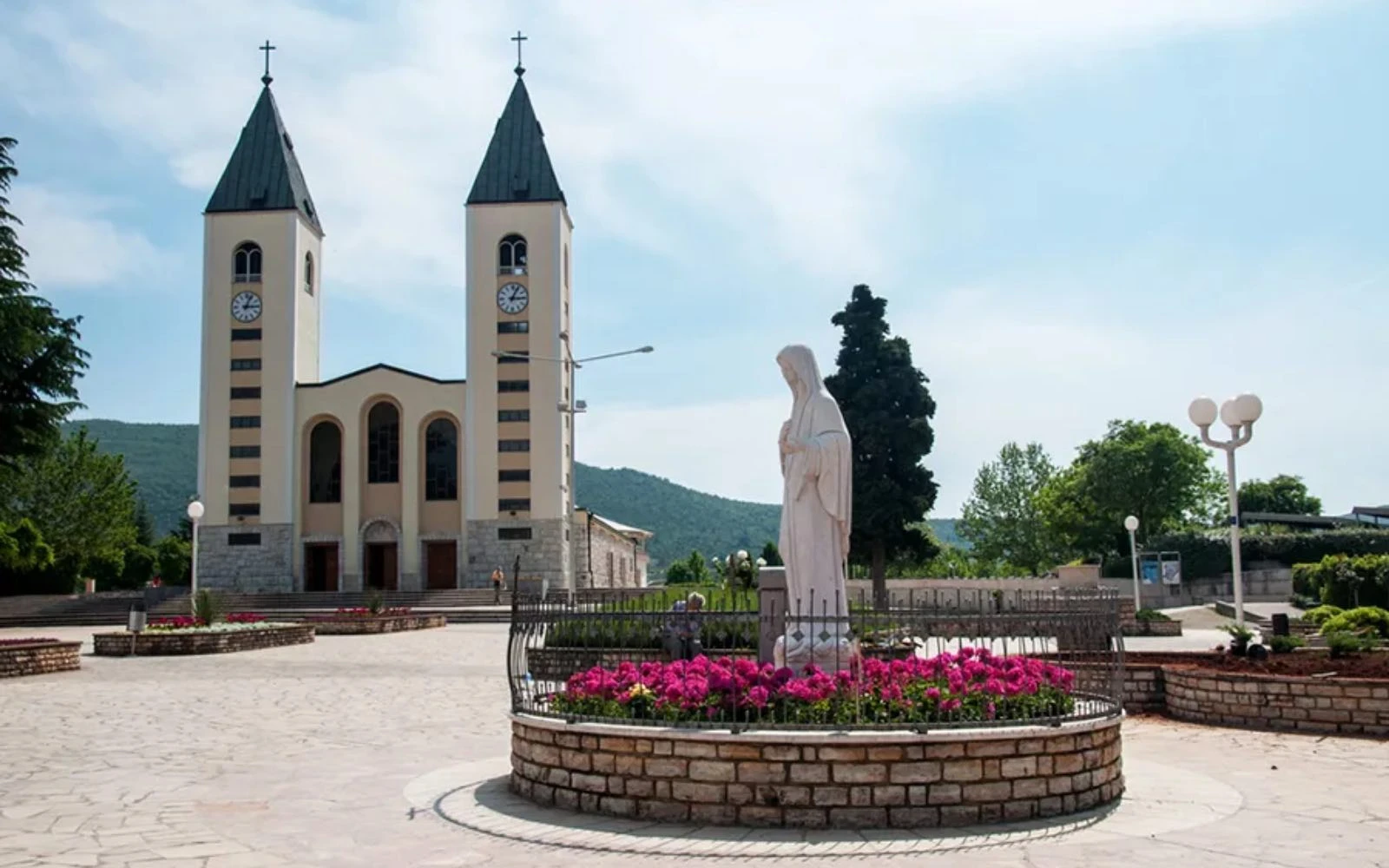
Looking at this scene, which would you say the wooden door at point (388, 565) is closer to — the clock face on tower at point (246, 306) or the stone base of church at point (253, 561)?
the stone base of church at point (253, 561)

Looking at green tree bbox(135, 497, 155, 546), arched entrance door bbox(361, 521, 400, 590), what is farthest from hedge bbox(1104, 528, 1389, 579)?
green tree bbox(135, 497, 155, 546)

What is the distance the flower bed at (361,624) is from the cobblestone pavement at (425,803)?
16.7 meters

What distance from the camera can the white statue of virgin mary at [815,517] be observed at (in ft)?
32.2

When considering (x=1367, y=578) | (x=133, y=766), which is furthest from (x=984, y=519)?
(x=133, y=766)

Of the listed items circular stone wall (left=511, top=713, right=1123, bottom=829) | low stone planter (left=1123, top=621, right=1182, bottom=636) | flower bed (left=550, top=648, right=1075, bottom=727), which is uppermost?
flower bed (left=550, top=648, right=1075, bottom=727)

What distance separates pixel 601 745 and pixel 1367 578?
3133cm

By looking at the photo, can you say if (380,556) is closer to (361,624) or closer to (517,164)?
(517,164)

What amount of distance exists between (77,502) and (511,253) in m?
29.1

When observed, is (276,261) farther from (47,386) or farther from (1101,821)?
(1101,821)

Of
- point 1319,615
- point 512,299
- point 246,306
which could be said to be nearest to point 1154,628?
point 1319,615

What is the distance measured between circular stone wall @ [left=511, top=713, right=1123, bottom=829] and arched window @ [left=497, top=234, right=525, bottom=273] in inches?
1835

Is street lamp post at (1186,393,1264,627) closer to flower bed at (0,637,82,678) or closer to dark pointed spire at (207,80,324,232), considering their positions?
flower bed at (0,637,82,678)

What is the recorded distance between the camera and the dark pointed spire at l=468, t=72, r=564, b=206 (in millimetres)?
53969

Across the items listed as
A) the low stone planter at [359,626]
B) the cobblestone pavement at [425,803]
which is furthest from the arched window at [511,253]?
the cobblestone pavement at [425,803]
